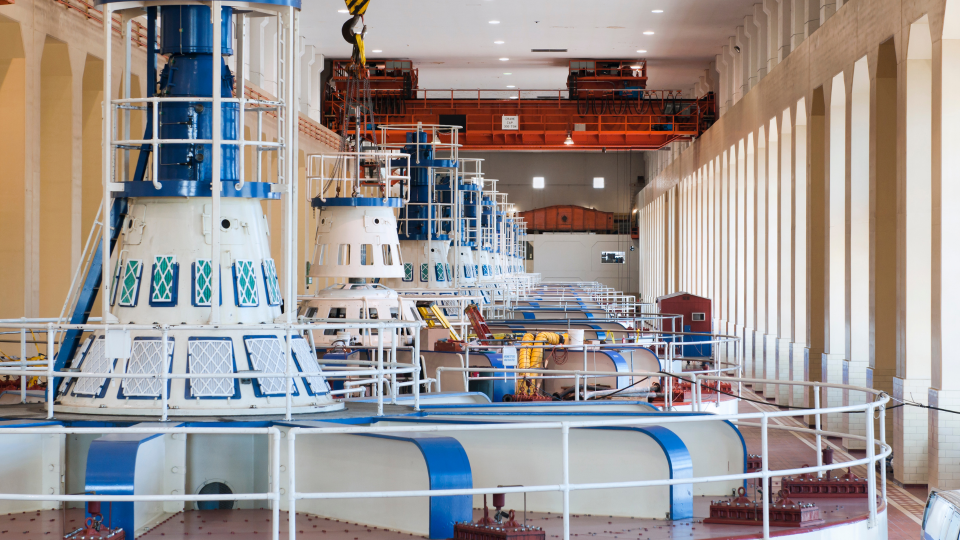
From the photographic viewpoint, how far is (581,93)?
39938 millimetres

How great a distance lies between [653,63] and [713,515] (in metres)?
35.5

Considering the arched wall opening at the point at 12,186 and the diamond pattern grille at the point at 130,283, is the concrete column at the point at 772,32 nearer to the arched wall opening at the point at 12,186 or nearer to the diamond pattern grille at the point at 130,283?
the arched wall opening at the point at 12,186

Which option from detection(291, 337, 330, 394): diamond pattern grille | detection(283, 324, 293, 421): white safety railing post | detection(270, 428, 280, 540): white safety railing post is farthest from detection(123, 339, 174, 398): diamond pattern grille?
detection(270, 428, 280, 540): white safety railing post

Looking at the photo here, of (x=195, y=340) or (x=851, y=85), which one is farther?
(x=851, y=85)

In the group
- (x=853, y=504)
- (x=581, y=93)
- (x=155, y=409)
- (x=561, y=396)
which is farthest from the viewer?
(x=581, y=93)

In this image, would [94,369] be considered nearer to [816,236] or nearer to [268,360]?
[268,360]

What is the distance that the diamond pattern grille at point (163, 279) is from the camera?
409 inches

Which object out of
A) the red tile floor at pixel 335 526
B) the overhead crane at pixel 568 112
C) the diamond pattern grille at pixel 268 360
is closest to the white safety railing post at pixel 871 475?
the red tile floor at pixel 335 526

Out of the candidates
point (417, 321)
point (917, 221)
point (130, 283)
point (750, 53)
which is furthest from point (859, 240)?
point (750, 53)

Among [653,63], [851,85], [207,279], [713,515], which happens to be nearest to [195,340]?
[207,279]

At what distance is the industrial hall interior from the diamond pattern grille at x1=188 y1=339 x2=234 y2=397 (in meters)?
0.03

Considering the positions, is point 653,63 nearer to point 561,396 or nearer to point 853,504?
point 561,396

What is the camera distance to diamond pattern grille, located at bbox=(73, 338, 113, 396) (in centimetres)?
1012

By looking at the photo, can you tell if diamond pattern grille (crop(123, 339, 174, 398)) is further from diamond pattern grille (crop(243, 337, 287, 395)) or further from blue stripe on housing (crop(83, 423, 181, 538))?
blue stripe on housing (crop(83, 423, 181, 538))
